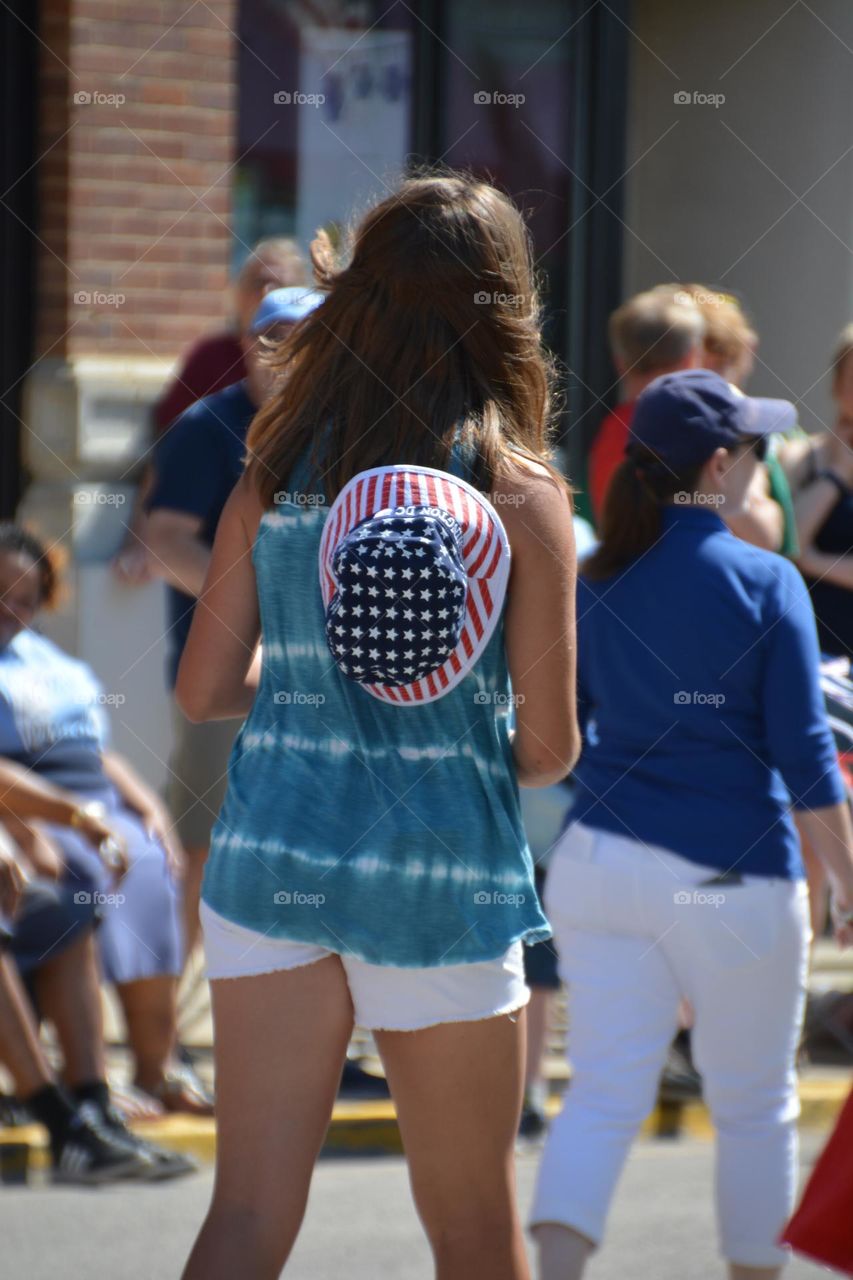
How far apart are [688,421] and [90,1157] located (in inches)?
93.1

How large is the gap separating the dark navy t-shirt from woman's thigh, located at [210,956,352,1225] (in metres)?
2.35

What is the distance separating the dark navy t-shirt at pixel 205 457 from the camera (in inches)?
182

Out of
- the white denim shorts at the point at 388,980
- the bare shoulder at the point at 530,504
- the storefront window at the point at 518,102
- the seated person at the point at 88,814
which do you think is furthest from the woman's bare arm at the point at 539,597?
the storefront window at the point at 518,102

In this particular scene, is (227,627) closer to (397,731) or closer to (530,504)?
(397,731)

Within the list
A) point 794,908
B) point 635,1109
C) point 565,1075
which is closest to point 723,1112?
point 635,1109

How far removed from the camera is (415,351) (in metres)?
2.49

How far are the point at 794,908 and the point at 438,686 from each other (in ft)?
Result: 4.18

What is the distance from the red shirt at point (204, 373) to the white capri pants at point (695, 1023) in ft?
10.7

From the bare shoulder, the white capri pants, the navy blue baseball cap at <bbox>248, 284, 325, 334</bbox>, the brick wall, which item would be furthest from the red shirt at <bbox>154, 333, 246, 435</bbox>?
the bare shoulder

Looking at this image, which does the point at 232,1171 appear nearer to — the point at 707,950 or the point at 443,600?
the point at 443,600

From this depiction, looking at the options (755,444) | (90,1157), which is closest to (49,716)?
(90,1157)

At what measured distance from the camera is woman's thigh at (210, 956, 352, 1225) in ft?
7.88

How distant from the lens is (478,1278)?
8.13ft

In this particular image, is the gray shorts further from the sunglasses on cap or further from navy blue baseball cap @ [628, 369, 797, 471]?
navy blue baseball cap @ [628, 369, 797, 471]
